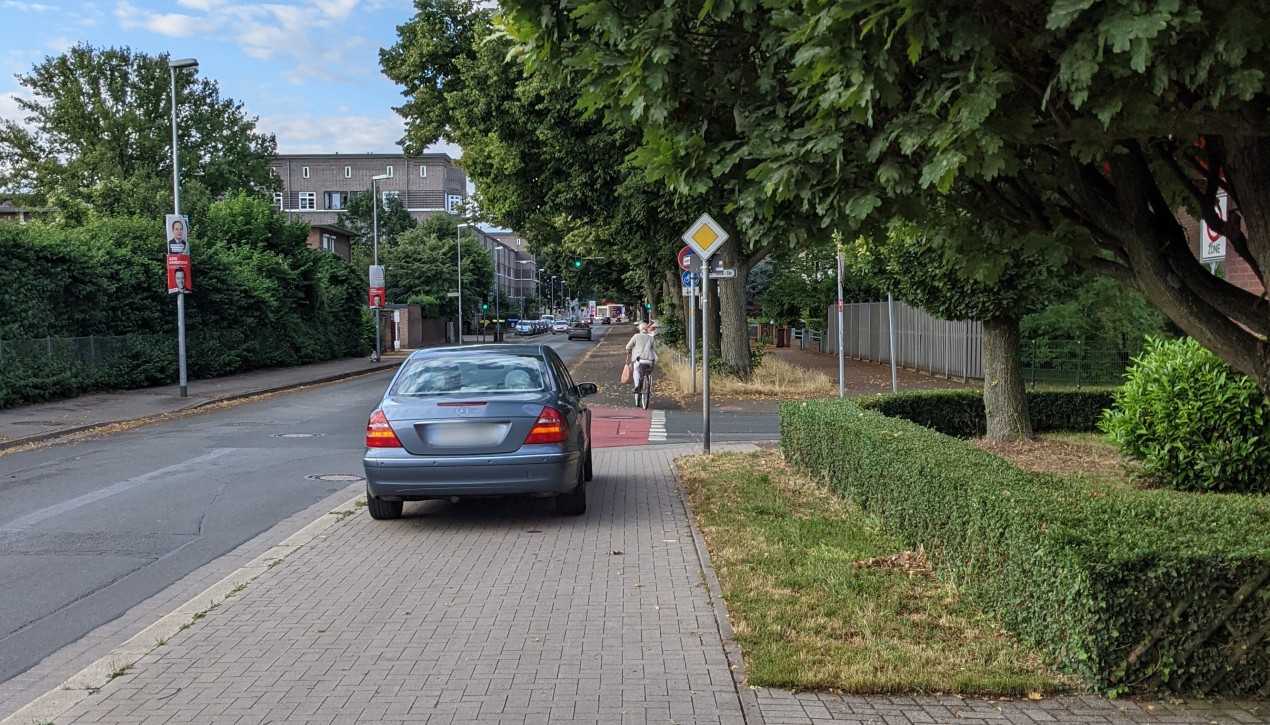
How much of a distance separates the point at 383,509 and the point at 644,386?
38.9ft

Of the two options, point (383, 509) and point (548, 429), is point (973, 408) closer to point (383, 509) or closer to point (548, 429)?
point (548, 429)

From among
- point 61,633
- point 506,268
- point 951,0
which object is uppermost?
point 506,268

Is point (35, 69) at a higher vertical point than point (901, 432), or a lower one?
higher

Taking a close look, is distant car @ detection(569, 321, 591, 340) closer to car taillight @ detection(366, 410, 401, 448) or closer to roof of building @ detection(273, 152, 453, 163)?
roof of building @ detection(273, 152, 453, 163)

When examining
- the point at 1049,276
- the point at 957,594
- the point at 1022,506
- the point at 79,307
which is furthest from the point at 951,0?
the point at 79,307

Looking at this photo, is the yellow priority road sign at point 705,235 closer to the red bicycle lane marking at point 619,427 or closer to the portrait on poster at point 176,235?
the red bicycle lane marking at point 619,427

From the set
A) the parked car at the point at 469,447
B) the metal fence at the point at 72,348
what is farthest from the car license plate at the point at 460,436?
the metal fence at the point at 72,348

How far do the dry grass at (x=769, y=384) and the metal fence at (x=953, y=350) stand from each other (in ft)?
9.00

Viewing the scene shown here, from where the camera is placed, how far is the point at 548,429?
8133 mm

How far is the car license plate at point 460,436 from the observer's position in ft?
26.3

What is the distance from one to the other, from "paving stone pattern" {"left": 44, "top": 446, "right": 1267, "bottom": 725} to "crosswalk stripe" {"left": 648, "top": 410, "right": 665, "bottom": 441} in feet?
25.5

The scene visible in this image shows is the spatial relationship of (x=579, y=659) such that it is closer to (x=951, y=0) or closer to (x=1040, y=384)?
(x=951, y=0)

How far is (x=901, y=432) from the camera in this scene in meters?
8.34

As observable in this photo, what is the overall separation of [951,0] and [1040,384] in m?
19.6
